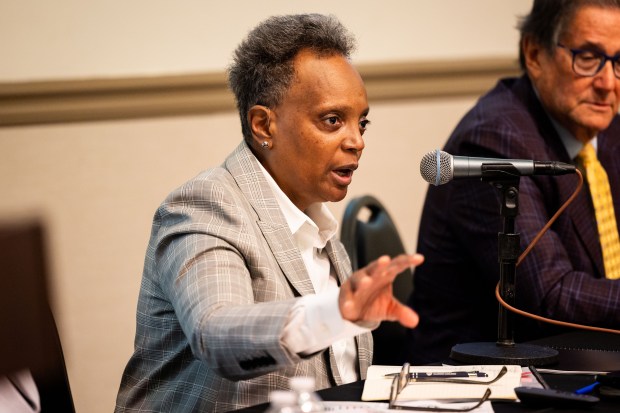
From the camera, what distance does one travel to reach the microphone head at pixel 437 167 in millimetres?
1837

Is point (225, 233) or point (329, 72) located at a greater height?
point (329, 72)

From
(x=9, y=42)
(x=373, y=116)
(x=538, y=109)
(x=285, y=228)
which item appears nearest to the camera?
(x=285, y=228)

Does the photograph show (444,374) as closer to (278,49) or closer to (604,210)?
(278,49)

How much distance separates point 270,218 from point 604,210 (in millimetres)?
1238

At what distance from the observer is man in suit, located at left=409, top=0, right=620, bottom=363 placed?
2.48 meters

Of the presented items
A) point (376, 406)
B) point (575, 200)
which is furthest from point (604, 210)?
point (376, 406)

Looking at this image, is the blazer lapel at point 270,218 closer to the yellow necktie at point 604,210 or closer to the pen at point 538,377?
the pen at point 538,377

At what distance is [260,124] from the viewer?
1.94 meters

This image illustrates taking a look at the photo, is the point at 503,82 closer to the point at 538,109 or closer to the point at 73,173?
the point at 538,109

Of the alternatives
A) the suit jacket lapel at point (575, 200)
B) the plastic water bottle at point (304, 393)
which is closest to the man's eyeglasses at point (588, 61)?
the suit jacket lapel at point (575, 200)

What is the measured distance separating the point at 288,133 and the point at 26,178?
1632 mm

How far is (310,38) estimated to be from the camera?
191cm

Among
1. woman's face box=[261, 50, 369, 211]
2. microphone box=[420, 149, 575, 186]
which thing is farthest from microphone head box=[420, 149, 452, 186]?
woman's face box=[261, 50, 369, 211]

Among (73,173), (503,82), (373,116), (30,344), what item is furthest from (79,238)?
(30,344)
